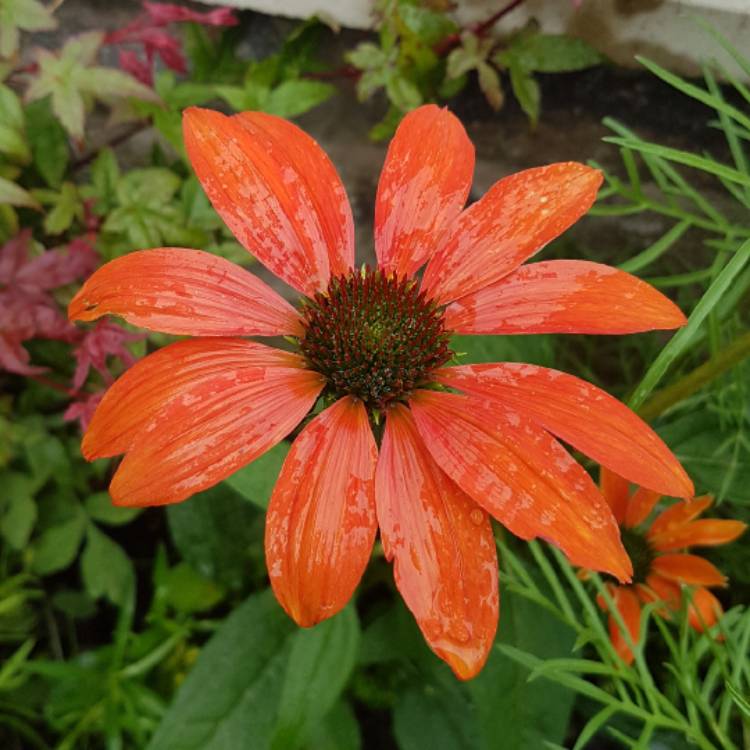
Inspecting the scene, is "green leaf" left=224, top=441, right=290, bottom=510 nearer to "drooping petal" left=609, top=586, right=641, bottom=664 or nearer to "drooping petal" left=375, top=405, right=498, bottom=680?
"drooping petal" left=375, top=405, right=498, bottom=680

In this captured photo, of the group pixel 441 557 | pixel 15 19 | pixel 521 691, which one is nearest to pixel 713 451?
pixel 521 691

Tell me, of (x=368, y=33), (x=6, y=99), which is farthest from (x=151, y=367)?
(x=368, y=33)

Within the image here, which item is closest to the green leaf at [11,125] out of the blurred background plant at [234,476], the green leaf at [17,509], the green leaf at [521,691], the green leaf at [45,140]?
the blurred background plant at [234,476]

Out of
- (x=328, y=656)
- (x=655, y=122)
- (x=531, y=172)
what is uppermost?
(x=531, y=172)

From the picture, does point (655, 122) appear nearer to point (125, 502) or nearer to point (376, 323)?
point (376, 323)

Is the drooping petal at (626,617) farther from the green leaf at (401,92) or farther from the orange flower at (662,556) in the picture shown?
the green leaf at (401,92)

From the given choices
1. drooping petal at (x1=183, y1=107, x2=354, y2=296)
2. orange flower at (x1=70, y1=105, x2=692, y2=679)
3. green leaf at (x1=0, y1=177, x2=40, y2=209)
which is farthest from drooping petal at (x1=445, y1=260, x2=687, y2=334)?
green leaf at (x1=0, y1=177, x2=40, y2=209)
